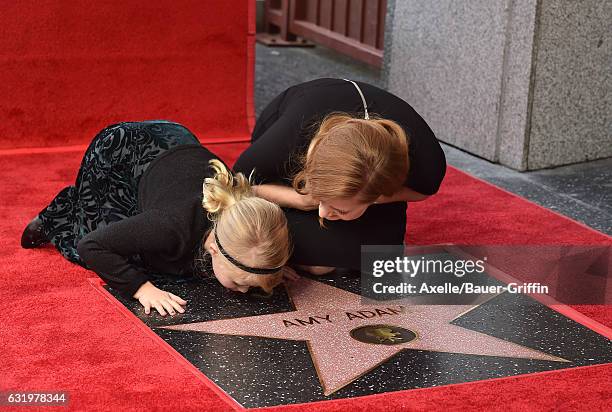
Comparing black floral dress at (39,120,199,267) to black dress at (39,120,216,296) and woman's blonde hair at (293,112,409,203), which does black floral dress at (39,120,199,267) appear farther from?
woman's blonde hair at (293,112,409,203)

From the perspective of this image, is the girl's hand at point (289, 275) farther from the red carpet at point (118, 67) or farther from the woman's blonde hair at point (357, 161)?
the red carpet at point (118, 67)

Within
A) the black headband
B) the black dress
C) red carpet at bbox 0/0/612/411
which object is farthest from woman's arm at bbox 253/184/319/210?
red carpet at bbox 0/0/612/411

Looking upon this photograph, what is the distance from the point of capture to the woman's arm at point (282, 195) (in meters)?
2.42

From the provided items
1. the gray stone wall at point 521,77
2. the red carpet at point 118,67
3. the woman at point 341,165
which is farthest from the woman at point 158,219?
the gray stone wall at point 521,77

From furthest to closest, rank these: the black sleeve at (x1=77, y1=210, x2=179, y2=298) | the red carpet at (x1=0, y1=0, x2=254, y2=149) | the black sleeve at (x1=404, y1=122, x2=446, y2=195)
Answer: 1. the red carpet at (x1=0, y1=0, x2=254, y2=149)
2. the black sleeve at (x1=404, y1=122, x2=446, y2=195)
3. the black sleeve at (x1=77, y1=210, x2=179, y2=298)

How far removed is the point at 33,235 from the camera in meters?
2.62

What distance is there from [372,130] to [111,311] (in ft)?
2.38

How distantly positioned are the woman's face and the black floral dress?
1.76ft

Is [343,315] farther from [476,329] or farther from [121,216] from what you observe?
[121,216]

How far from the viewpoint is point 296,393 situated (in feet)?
6.28

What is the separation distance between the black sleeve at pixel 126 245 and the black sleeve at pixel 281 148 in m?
0.27

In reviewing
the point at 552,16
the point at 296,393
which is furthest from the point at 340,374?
the point at 552,16

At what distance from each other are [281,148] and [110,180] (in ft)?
1.63

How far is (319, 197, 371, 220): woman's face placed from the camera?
7.12 feet
